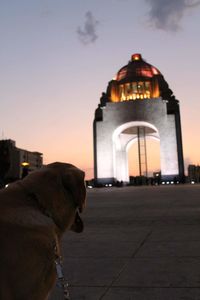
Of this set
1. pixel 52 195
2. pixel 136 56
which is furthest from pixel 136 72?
pixel 52 195

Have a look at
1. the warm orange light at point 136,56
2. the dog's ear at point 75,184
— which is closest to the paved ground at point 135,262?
the dog's ear at point 75,184

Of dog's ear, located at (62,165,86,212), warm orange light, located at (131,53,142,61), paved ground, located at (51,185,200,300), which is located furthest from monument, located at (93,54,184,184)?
dog's ear, located at (62,165,86,212)

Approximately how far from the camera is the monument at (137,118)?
48.2 meters

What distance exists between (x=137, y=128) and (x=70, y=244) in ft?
175

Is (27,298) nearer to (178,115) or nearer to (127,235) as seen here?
(127,235)

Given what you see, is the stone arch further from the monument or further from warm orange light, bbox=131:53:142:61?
warm orange light, bbox=131:53:142:61

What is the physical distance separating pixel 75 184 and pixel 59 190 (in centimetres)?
8

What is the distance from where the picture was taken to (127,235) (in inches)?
215

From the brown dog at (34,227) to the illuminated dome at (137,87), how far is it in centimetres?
5130

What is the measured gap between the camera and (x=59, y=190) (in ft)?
4.27

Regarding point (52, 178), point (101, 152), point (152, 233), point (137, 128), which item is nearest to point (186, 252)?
point (152, 233)

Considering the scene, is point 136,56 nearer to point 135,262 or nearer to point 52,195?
point 135,262

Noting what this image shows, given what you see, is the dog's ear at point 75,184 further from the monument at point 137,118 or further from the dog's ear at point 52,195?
the monument at point 137,118

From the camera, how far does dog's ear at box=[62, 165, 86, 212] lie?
134 centimetres
